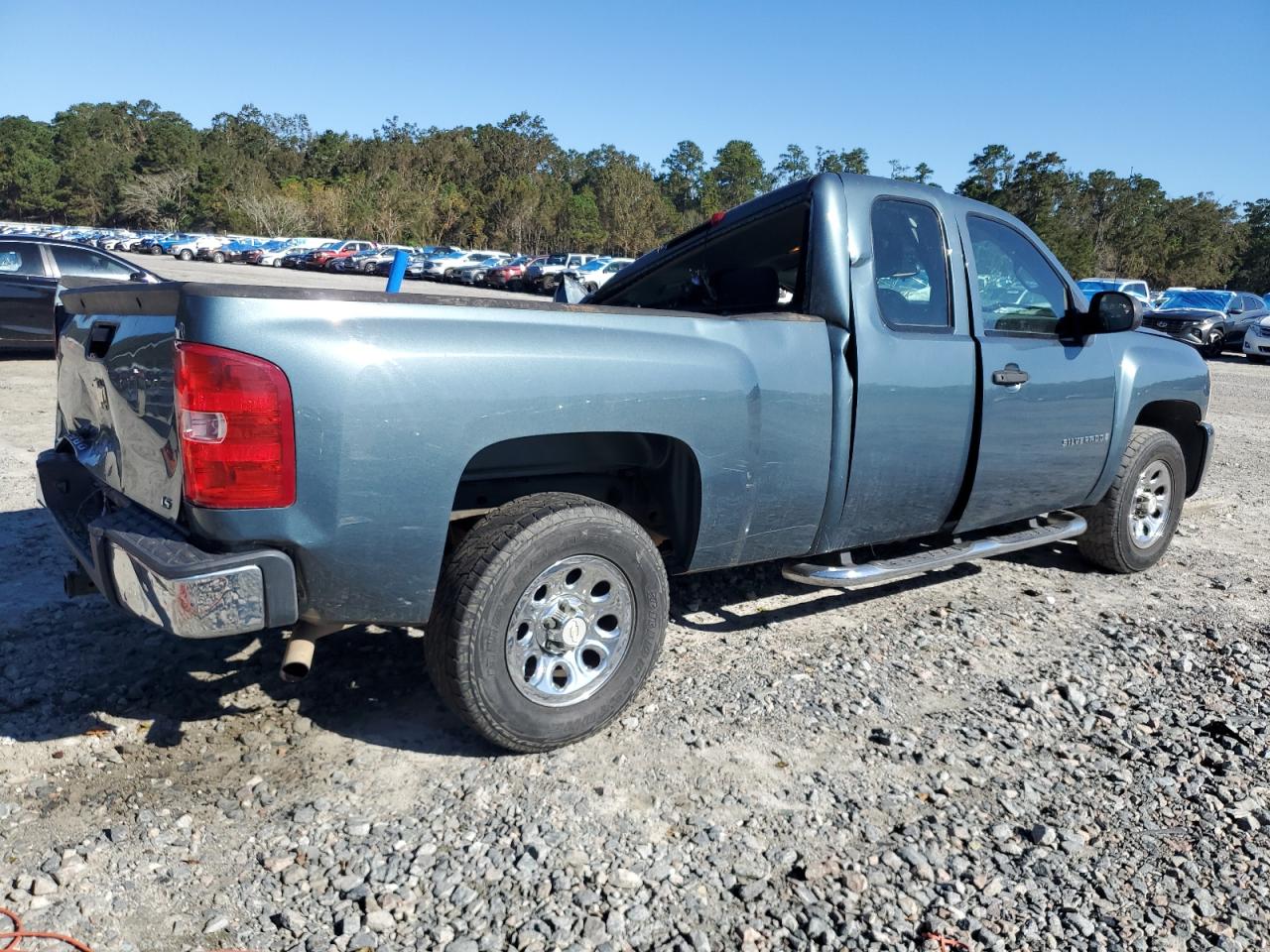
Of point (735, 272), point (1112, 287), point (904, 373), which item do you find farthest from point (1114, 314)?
point (1112, 287)

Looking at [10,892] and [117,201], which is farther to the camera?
[117,201]

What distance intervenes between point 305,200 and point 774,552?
82577mm

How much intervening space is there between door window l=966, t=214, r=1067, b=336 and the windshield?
2277 cm

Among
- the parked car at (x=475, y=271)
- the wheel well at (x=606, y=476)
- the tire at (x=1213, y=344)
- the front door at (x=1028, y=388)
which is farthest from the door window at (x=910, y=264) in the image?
the parked car at (x=475, y=271)

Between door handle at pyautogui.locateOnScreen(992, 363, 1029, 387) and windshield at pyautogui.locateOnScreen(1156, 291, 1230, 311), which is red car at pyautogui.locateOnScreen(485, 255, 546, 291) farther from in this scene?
door handle at pyautogui.locateOnScreen(992, 363, 1029, 387)

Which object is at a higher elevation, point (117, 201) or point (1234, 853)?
point (117, 201)

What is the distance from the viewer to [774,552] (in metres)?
3.78

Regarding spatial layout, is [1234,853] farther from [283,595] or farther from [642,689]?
[283,595]

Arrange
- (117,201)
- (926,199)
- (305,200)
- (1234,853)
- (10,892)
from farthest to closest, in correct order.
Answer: (117,201) → (305,200) → (926,199) → (1234,853) → (10,892)

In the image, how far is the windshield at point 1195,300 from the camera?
24920 mm

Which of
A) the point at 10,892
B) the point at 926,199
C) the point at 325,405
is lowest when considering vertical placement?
the point at 10,892

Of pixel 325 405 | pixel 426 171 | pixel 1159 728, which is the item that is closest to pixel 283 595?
pixel 325 405

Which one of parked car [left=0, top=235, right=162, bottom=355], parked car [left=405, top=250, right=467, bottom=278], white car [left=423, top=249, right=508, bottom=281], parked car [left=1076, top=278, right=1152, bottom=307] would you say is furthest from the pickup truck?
parked car [left=405, top=250, right=467, bottom=278]

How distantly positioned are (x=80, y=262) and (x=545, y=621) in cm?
1178
